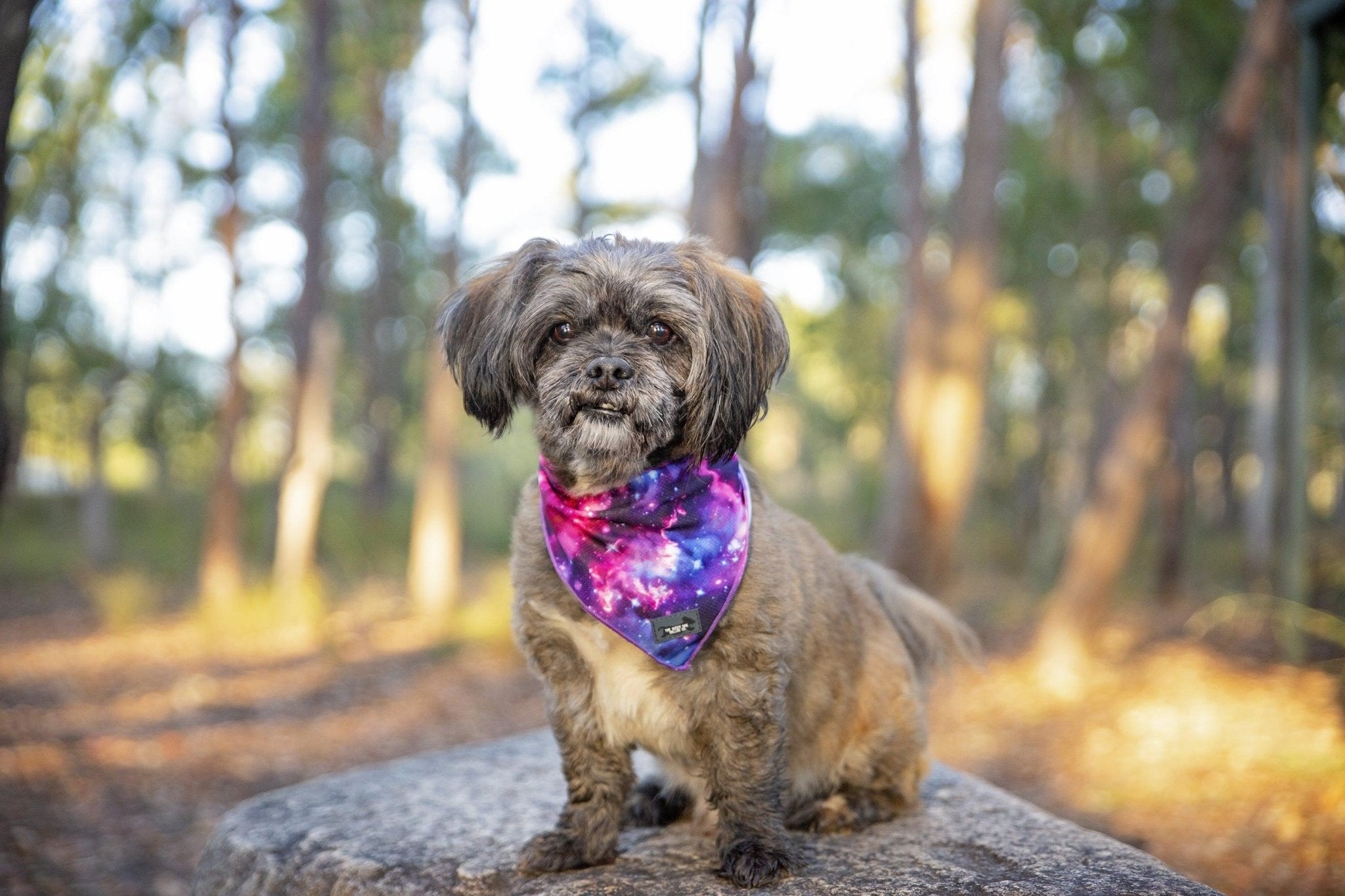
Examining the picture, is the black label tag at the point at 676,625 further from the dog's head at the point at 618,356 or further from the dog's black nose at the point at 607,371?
the dog's black nose at the point at 607,371

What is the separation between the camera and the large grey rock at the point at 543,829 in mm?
2838

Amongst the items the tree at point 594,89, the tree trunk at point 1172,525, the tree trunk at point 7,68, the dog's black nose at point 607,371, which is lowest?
the tree trunk at point 1172,525

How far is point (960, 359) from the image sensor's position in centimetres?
1026

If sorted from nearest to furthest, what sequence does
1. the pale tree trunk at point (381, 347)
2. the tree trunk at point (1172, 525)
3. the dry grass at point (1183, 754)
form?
the dry grass at point (1183, 754) → the tree trunk at point (1172, 525) → the pale tree trunk at point (381, 347)

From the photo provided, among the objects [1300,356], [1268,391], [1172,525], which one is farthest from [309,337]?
[1268,391]

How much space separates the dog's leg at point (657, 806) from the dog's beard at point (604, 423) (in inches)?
50.2

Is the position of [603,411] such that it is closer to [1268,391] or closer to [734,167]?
[734,167]

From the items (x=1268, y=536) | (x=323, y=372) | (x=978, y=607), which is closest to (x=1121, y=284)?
(x=1268, y=536)

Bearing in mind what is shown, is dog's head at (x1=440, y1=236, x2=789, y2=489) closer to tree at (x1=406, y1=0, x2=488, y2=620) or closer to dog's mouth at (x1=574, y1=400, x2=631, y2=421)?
dog's mouth at (x1=574, y1=400, x2=631, y2=421)

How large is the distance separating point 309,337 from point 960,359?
326 inches

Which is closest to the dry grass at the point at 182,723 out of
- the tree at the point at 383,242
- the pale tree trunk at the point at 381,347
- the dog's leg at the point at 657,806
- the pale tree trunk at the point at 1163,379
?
the dog's leg at the point at 657,806

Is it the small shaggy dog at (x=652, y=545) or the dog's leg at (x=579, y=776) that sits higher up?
the small shaggy dog at (x=652, y=545)

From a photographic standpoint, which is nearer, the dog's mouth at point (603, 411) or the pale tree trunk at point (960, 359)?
the dog's mouth at point (603, 411)

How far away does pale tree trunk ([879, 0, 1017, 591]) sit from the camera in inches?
400
